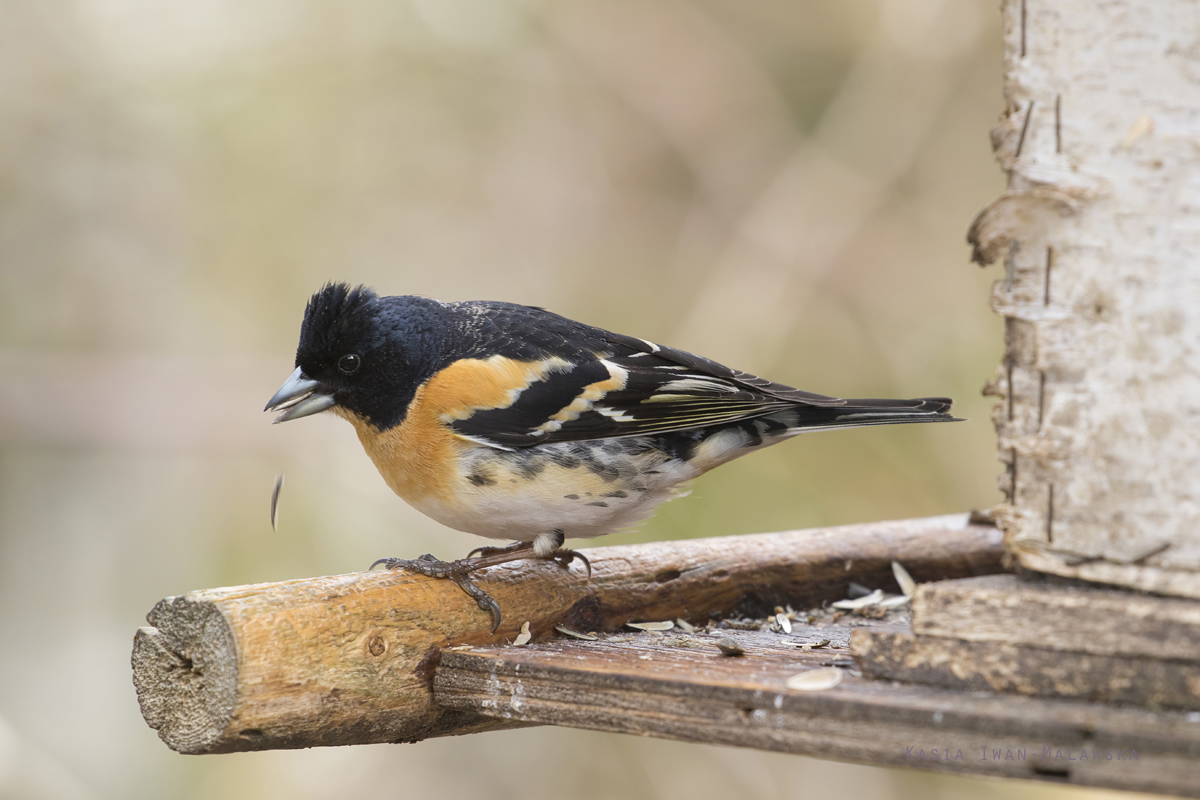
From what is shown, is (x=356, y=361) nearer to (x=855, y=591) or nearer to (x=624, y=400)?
(x=624, y=400)

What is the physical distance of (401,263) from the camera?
6895 millimetres

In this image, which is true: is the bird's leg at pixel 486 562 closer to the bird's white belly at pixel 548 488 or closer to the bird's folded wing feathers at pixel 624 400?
the bird's white belly at pixel 548 488

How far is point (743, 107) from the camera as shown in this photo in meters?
6.78

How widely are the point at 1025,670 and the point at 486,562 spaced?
55.8 inches

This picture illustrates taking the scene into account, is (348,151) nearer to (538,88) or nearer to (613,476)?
(538,88)

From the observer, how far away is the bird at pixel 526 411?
9.82ft

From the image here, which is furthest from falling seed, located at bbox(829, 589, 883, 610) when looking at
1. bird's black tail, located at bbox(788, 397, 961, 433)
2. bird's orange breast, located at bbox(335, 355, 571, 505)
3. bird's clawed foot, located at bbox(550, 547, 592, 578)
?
bird's orange breast, located at bbox(335, 355, 571, 505)

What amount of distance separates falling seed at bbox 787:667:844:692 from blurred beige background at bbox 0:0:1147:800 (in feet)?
12.7

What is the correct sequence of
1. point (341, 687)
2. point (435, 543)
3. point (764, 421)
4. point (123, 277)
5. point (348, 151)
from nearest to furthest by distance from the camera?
point (341, 687) < point (764, 421) < point (435, 543) < point (123, 277) < point (348, 151)

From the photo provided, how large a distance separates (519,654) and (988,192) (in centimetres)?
491

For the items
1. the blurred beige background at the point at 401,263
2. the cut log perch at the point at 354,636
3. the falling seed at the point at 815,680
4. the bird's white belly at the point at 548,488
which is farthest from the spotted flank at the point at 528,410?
the blurred beige background at the point at 401,263

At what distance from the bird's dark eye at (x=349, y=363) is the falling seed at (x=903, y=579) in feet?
6.02

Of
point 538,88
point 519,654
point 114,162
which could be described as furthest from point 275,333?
point 519,654

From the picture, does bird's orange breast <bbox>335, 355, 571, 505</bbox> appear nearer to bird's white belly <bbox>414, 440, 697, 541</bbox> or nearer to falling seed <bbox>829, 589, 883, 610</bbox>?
bird's white belly <bbox>414, 440, 697, 541</bbox>
